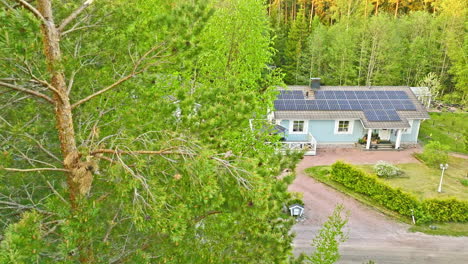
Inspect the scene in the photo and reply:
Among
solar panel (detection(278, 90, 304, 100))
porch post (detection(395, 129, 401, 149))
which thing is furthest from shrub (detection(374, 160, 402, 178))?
solar panel (detection(278, 90, 304, 100))

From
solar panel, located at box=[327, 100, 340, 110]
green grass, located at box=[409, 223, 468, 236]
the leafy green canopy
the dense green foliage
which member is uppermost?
the leafy green canopy

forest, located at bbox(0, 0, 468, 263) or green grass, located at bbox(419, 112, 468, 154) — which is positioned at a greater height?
forest, located at bbox(0, 0, 468, 263)

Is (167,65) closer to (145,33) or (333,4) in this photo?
(145,33)

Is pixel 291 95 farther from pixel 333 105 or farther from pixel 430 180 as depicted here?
pixel 430 180

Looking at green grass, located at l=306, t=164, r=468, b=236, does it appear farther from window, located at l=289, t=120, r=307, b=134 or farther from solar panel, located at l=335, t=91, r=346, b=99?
solar panel, located at l=335, t=91, r=346, b=99

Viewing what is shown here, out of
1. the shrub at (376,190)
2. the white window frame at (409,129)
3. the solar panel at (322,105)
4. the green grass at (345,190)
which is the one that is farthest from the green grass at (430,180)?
the solar panel at (322,105)

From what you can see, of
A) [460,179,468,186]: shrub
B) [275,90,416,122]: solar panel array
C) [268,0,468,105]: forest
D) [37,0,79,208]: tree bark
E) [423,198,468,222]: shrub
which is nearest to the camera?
[37,0,79,208]: tree bark

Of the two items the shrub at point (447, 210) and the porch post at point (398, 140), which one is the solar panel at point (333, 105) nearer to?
Result: the porch post at point (398, 140)

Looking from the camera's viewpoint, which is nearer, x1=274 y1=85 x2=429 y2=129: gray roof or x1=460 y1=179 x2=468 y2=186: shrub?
x1=460 y1=179 x2=468 y2=186: shrub
